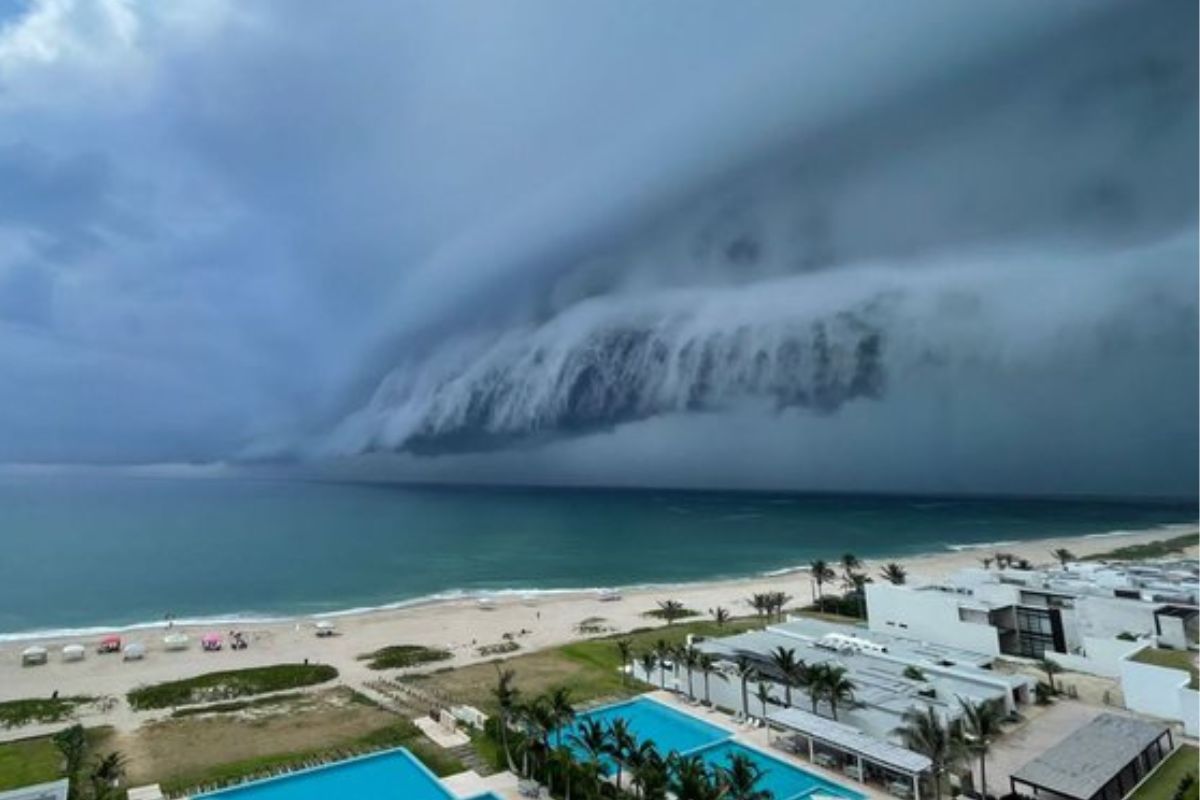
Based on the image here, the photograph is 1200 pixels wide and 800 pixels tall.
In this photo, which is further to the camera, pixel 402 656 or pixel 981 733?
pixel 402 656

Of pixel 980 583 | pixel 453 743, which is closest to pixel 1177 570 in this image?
pixel 980 583

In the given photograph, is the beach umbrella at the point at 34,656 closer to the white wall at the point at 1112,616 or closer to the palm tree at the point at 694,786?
the palm tree at the point at 694,786

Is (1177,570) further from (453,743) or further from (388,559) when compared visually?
(388,559)

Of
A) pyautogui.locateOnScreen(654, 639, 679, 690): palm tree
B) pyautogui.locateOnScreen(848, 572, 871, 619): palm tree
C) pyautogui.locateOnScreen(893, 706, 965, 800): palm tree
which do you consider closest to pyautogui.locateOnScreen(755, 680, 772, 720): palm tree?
pyautogui.locateOnScreen(654, 639, 679, 690): palm tree

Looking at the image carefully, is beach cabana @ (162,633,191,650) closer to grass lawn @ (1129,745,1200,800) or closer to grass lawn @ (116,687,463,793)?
grass lawn @ (116,687,463,793)

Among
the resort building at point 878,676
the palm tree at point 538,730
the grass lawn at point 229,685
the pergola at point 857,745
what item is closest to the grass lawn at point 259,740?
the grass lawn at point 229,685

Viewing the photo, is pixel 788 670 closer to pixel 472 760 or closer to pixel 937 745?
pixel 937 745

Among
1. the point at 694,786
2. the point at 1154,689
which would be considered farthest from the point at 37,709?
the point at 1154,689
